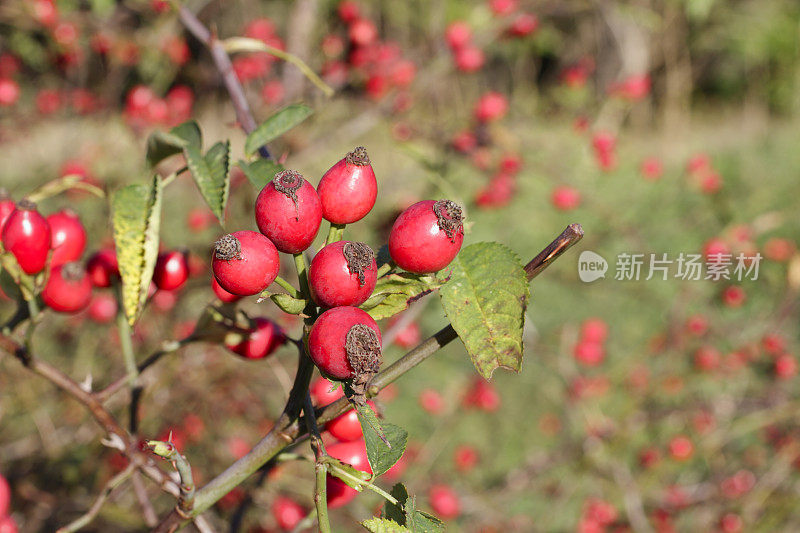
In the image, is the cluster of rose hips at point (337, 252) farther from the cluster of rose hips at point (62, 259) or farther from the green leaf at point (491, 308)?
the cluster of rose hips at point (62, 259)

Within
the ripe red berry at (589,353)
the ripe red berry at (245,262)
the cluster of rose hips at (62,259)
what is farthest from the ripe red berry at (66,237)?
the ripe red berry at (589,353)

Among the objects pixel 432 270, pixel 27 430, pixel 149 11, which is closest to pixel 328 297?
pixel 432 270

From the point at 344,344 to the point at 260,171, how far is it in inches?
10.9

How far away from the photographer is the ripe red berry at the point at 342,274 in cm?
58

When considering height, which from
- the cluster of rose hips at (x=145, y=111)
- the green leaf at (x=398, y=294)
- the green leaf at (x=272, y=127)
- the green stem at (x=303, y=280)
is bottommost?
the cluster of rose hips at (x=145, y=111)

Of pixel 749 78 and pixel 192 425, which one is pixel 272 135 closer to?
pixel 192 425

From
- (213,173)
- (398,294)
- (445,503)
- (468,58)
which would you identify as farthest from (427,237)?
(468,58)

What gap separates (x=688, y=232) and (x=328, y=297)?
621 cm

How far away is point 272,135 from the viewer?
833mm

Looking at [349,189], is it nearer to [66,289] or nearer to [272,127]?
[272,127]

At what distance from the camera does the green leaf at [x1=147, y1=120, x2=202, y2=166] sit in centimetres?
80

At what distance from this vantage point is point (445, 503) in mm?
2334

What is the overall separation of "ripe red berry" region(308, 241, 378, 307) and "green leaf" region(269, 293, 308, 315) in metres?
0.02

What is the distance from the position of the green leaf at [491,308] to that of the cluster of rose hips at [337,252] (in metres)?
0.04
